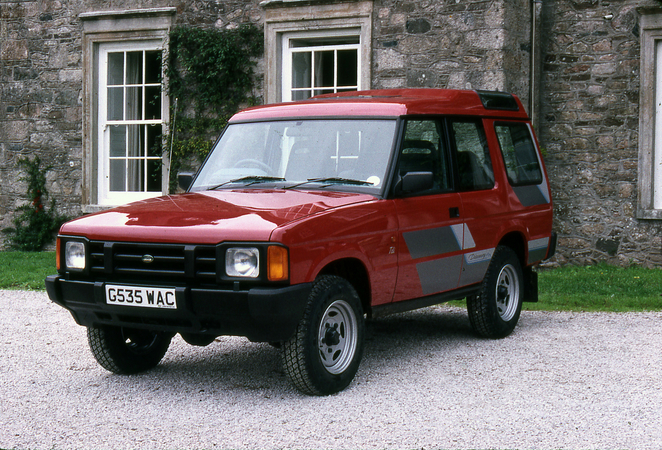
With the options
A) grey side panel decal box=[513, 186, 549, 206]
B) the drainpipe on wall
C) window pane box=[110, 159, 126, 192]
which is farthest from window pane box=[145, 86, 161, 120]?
grey side panel decal box=[513, 186, 549, 206]

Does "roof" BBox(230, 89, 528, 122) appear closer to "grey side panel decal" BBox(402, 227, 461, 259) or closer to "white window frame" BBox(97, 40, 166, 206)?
"grey side panel decal" BBox(402, 227, 461, 259)

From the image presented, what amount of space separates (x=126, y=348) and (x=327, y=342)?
5.01 feet

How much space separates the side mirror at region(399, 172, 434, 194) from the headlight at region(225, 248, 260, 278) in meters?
1.30

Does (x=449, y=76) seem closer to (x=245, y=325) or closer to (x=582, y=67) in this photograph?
(x=582, y=67)

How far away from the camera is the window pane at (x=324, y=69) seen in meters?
12.4

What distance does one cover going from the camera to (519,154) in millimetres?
7172

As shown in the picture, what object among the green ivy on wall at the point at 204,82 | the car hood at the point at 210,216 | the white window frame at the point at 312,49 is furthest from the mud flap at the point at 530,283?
the green ivy on wall at the point at 204,82

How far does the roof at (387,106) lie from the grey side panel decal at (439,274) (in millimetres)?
1099

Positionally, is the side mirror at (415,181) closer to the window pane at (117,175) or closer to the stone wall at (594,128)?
the stone wall at (594,128)

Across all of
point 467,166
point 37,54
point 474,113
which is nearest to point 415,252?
point 467,166

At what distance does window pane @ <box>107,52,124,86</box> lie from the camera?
13.7 m

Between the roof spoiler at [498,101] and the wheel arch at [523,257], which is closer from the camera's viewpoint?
the roof spoiler at [498,101]

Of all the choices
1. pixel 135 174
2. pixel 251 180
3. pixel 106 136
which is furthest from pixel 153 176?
pixel 251 180

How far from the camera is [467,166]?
6.43m
